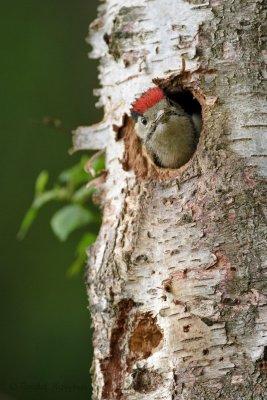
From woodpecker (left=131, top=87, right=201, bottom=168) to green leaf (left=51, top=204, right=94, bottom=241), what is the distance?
530 mm

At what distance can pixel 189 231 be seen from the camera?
10.7 ft

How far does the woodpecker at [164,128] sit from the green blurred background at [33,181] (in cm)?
321

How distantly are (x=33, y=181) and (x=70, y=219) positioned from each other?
317 cm

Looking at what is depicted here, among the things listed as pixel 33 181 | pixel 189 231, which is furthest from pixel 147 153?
pixel 33 181

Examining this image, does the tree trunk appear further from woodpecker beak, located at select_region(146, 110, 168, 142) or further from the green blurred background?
the green blurred background

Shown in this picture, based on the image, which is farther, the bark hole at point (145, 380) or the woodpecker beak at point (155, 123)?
the woodpecker beak at point (155, 123)

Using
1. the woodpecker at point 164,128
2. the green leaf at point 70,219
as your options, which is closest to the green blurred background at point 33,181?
the green leaf at point 70,219

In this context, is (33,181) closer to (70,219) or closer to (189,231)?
(70,219)

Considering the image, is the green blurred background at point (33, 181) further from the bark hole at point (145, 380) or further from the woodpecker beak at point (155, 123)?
the bark hole at point (145, 380)

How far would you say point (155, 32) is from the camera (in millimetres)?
3484

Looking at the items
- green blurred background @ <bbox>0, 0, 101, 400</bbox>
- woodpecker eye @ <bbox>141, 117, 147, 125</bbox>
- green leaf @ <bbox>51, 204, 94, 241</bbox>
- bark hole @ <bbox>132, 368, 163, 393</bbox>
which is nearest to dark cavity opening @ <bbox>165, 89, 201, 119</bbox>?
woodpecker eye @ <bbox>141, 117, 147, 125</bbox>

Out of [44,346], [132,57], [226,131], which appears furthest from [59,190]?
[44,346]

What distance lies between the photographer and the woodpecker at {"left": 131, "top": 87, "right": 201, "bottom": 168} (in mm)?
3643

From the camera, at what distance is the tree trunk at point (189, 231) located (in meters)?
3.12
